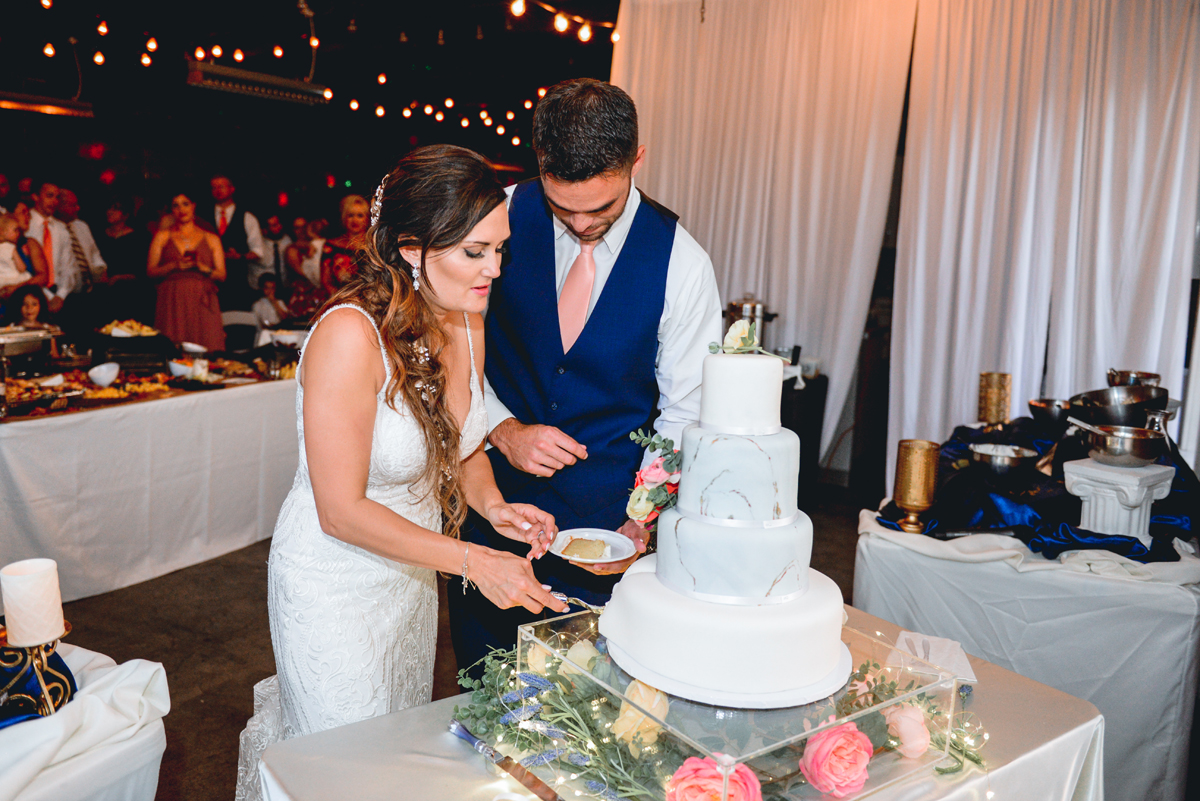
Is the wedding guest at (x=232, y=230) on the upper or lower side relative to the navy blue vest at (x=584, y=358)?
upper

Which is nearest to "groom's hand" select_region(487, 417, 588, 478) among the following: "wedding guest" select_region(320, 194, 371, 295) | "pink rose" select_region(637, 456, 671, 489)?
"pink rose" select_region(637, 456, 671, 489)

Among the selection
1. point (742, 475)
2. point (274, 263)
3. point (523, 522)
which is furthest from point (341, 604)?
point (274, 263)

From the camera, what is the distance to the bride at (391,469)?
62.1 inches

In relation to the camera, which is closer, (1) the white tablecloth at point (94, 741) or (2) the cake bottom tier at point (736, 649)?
(2) the cake bottom tier at point (736, 649)

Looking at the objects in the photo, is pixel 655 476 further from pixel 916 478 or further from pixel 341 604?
pixel 916 478

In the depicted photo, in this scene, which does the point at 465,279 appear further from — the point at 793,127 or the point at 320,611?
the point at 793,127

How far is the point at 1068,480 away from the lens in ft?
8.58

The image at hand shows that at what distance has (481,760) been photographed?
1339mm

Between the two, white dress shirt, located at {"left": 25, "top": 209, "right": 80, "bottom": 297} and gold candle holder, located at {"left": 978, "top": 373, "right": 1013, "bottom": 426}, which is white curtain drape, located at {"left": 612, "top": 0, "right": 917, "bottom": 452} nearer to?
gold candle holder, located at {"left": 978, "top": 373, "right": 1013, "bottom": 426}

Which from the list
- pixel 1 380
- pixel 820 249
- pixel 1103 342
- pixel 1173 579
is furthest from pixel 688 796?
pixel 820 249

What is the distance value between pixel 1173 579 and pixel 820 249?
4166 mm

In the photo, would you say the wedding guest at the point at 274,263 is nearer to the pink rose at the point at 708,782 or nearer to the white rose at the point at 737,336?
the white rose at the point at 737,336

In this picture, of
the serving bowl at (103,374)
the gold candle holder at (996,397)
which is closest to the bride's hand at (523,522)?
the gold candle holder at (996,397)

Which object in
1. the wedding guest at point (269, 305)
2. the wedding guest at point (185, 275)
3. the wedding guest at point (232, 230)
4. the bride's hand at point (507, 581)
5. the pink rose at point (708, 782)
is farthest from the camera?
the wedding guest at point (269, 305)
